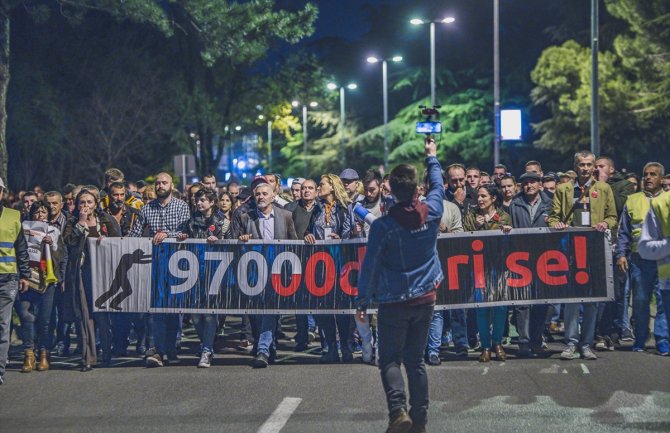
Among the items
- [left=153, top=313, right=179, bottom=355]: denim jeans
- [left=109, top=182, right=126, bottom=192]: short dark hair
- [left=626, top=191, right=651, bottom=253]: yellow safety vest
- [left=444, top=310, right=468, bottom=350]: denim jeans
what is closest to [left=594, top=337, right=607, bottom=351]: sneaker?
[left=626, top=191, right=651, bottom=253]: yellow safety vest

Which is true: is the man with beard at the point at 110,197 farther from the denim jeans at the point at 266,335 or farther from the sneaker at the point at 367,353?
the sneaker at the point at 367,353

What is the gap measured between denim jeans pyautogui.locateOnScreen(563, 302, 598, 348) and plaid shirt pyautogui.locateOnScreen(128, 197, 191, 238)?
440 cm

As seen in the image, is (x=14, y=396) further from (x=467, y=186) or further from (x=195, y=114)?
(x=195, y=114)

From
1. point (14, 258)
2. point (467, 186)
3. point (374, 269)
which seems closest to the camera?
point (374, 269)

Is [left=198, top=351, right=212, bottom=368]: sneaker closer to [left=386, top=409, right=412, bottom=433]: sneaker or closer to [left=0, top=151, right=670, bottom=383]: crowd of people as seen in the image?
[left=0, top=151, right=670, bottom=383]: crowd of people

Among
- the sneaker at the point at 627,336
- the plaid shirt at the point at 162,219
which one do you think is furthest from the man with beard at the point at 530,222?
the plaid shirt at the point at 162,219

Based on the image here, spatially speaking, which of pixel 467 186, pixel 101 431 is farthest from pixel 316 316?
pixel 101 431

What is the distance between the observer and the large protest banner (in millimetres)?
12125

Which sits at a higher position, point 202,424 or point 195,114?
point 195,114

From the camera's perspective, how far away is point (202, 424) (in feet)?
28.1

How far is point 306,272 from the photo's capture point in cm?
1220

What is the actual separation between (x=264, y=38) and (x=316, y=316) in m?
15.4

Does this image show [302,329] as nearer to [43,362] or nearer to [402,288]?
[43,362]

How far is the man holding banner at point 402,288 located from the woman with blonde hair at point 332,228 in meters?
4.26
